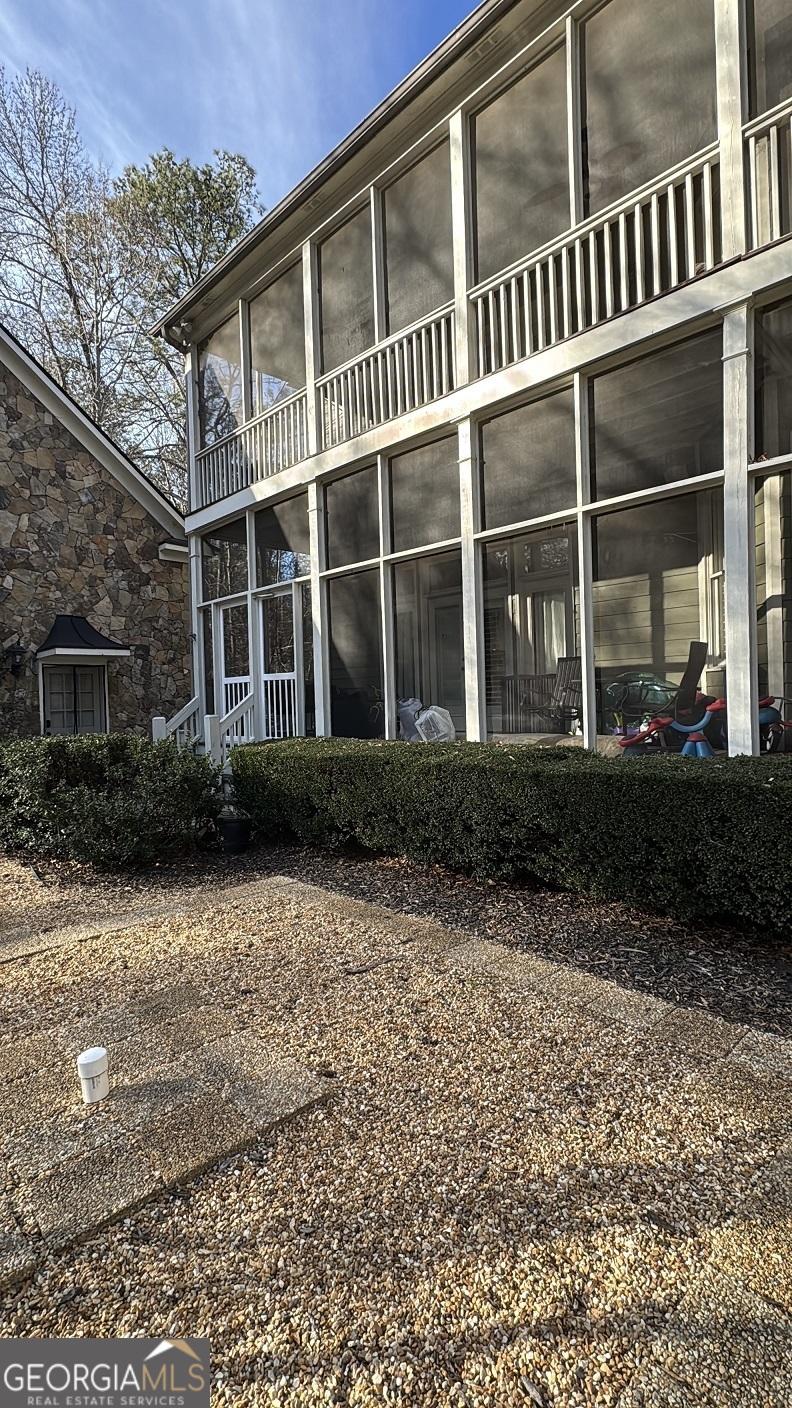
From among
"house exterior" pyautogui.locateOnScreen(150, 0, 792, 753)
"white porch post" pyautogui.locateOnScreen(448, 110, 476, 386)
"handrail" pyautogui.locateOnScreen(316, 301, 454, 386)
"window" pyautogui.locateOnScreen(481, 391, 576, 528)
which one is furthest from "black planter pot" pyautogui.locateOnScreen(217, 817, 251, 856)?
"handrail" pyautogui.locateOnScreen(316, 301, 454, 386)

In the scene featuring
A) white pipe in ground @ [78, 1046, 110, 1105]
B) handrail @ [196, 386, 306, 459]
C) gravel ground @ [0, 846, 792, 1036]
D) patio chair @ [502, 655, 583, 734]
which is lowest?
gravel ground @ [0, 846, 792, 1036]

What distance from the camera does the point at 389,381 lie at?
24.4 ft

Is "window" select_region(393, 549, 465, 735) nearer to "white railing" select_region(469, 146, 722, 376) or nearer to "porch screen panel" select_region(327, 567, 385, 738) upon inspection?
"porch screen panel" select_region(327, 567, 385, 738)

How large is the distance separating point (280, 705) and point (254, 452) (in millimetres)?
3415

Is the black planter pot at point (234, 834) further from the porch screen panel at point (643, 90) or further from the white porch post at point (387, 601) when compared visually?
the porch screen panel at point (643, 90)

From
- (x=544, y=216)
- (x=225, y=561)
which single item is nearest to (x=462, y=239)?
(x=544, y=216)

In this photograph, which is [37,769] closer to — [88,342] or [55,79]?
[88,342]

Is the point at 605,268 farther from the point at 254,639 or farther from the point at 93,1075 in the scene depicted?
the point at 93,1075

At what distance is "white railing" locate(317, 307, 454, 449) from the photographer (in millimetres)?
6910

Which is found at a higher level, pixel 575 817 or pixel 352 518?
pixel 352 518

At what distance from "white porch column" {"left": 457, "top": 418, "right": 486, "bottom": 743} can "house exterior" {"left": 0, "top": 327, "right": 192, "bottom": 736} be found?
250 inches

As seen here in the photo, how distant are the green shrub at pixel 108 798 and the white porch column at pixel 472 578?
8.24ft

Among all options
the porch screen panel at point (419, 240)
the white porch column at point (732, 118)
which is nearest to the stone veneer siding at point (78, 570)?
the porch screen panel at point (419, 240)

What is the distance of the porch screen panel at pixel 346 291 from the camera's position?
777 centimetres
